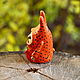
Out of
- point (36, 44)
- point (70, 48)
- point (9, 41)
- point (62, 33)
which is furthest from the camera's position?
point (70, 48)

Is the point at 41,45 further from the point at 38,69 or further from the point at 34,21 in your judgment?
the point at 34,21

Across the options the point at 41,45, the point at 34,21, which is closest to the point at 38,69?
the point at 41,45

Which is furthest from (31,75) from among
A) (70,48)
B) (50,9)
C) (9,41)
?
(70,48)

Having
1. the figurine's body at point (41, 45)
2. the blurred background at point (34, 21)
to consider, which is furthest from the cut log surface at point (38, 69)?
the blurred background at point (34, 21)

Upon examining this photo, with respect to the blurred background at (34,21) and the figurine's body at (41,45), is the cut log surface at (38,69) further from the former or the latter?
the blurred background at (34,21)

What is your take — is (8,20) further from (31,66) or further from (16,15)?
(31,66)

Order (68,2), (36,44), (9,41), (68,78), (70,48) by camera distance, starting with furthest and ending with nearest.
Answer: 1. (70,48)
2. (68,2)
3. (9,41)
4. (36,44)
5. (68,78)
